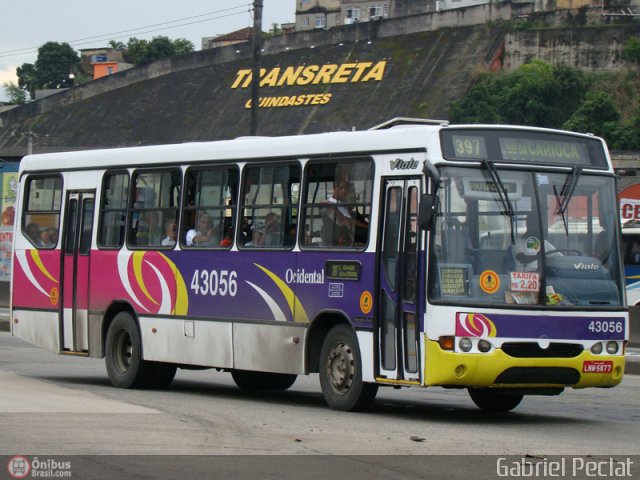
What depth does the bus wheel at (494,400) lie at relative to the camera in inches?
604

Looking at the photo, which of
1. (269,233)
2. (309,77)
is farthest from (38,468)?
(309,77)

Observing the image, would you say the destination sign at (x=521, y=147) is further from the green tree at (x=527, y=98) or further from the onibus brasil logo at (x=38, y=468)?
the green tree at (x=527, y=98)

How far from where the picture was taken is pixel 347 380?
48.0 ft

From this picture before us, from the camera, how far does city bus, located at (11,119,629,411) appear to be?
1354cm

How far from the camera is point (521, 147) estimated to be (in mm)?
14172

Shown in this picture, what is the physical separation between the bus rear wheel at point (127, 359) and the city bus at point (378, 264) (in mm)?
23

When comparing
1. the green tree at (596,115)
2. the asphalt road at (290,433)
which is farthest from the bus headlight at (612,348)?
the green tree at (596,115)

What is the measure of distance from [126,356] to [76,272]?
1.51 meters

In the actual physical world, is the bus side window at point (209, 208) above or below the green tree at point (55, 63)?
below

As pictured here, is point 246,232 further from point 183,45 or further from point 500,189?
point 183,45

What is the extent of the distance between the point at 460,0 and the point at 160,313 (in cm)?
11065

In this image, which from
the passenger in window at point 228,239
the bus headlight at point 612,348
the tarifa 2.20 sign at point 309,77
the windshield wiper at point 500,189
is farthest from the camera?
the tarifa 2.20 sign at point 309,77

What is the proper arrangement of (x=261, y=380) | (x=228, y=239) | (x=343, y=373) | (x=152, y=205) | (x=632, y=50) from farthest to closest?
(x=632, y=50), (x=261, y=380), (x=152, y=205), (x=228, y=239), (x=343, y=373)

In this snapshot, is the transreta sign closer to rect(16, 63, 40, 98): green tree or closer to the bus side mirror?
the bus side mirror
